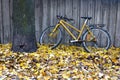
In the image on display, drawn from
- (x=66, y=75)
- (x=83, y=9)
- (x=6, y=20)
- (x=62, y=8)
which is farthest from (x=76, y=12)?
(x=66, y=75)

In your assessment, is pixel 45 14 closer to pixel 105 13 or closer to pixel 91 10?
pixel 91 10

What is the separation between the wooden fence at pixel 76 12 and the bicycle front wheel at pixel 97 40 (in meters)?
0.35

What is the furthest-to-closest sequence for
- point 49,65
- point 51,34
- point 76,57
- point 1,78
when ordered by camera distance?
point 51,34, point 76,57, point 49,65, point 1,78

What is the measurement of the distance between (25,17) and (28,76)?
6.59 ft

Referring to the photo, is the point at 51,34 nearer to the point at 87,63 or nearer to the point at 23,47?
the point at 23,47

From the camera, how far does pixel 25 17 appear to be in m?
7.69

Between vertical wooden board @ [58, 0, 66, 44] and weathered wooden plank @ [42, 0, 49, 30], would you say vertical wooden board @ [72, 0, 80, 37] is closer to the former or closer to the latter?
vertical wooden board @ [58, 0, 66, 44]

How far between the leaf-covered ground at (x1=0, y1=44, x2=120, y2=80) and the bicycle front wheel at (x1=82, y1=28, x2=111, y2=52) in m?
0.60

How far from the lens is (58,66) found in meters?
6.77

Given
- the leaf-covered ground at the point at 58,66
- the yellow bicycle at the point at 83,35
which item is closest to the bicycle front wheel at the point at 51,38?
the yellow bicycle at the point at 83,35

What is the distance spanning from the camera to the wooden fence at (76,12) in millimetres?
9062

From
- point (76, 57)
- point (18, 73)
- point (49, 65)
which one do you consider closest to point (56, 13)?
point (76, 57)

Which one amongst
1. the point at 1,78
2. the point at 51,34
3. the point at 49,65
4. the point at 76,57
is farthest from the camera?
the point at 51,34

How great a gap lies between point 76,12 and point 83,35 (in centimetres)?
99
